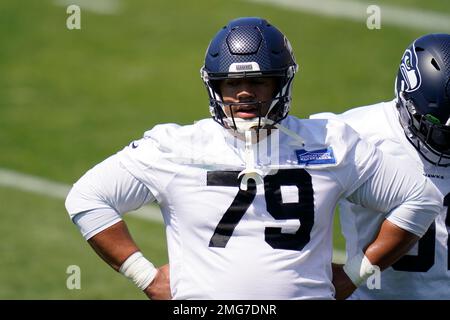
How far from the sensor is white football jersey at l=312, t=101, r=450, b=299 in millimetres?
7059

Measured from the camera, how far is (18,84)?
14500 millimetres

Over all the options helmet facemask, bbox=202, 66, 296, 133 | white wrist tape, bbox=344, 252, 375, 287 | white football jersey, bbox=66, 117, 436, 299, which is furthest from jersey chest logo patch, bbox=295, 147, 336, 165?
white wrist tape, bbox=344, 252, 375, 287

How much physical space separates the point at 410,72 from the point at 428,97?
0.83 feet

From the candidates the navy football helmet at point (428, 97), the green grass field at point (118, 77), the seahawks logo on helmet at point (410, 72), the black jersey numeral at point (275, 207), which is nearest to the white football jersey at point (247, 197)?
the black jersey numeral at point (275, 207)

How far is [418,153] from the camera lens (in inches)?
282

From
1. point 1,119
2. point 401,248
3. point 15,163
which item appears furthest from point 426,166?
point 1,119

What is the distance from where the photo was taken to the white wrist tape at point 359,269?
6.45 m

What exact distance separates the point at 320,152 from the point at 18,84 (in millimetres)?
8944

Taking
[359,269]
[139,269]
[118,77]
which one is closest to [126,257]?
[139,269]

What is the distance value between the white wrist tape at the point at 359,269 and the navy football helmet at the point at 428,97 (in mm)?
925

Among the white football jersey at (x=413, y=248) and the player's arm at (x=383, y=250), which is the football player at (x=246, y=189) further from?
the white football jersey at (x=413, y=248)

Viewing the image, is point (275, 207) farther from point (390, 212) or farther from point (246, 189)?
point (390, 212)

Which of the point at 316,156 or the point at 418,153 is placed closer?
the point at 316,156

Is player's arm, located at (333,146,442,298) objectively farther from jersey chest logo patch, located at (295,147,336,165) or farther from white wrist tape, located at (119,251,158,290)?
white wrist tape, located at (119,251,158,290)
